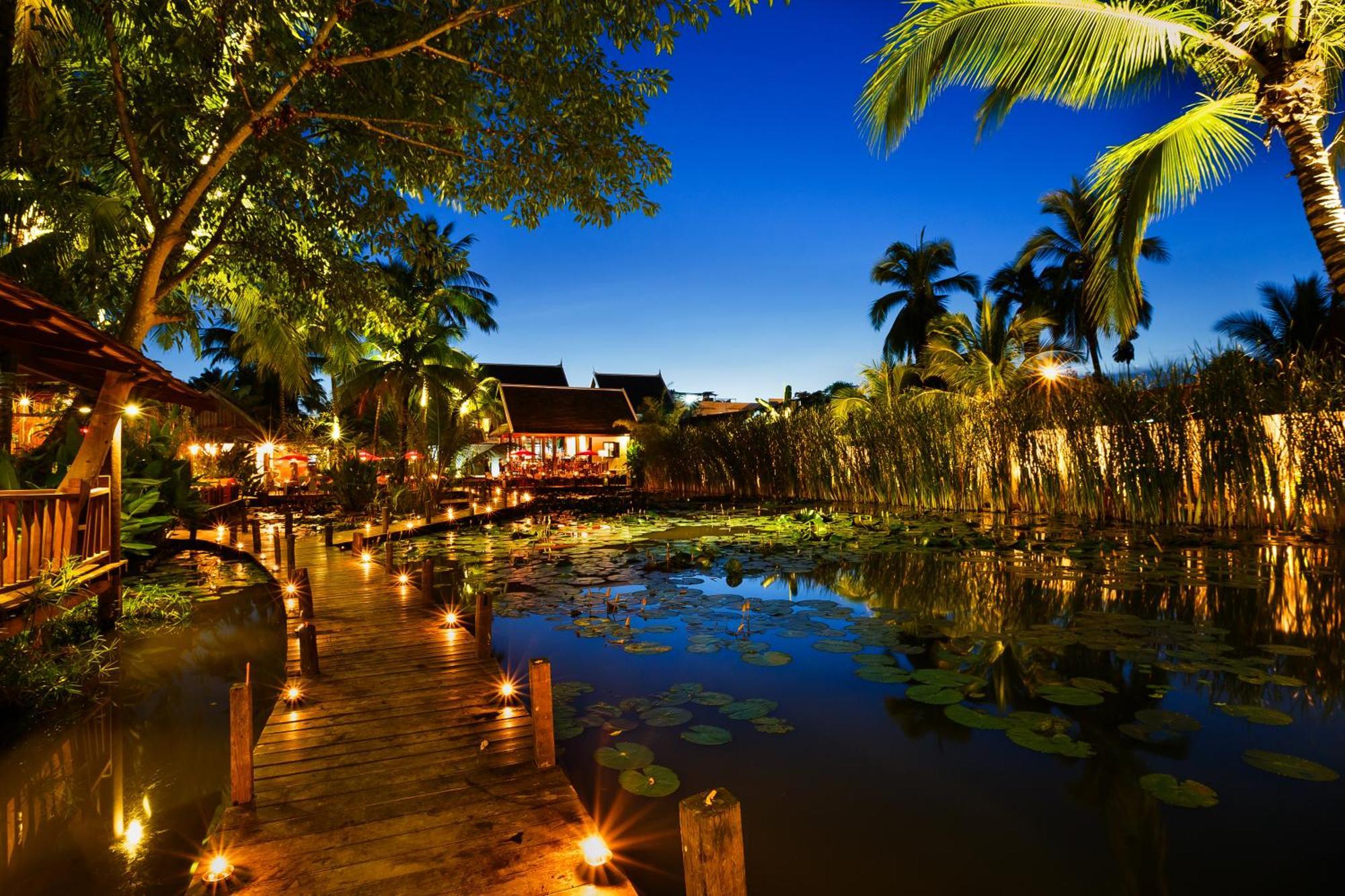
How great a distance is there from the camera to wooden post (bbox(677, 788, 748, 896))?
4.54ft

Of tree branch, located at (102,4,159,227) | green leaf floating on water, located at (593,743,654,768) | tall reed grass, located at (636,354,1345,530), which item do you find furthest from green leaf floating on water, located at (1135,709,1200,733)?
tree branch, located at (102,4,159,227)

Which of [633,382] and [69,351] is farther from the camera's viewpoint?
[633,382]

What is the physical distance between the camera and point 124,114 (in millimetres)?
5598

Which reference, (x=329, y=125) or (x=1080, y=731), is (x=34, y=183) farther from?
(x=1080, y=731)

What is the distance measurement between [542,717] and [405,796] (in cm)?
60

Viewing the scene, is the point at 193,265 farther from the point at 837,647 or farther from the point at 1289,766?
the point at 1289,766

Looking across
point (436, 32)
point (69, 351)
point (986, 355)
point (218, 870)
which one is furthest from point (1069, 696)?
point (986, 355)

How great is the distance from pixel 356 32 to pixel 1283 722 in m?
9.05

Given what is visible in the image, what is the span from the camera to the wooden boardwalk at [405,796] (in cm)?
208

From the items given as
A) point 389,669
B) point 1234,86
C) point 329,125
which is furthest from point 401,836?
point 1234,86

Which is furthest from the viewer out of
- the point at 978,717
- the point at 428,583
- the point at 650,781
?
the point at 428,583

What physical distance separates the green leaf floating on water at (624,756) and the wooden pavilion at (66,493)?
3.68 m

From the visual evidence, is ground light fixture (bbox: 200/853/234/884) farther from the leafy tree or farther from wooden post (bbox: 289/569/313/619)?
the leafy tree

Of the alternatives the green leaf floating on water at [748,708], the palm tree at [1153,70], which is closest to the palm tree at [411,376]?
the palm tree at [1153,70]
